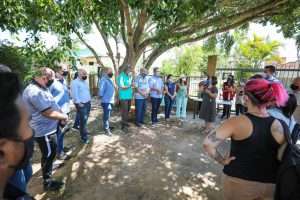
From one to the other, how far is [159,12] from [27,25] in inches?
85.5

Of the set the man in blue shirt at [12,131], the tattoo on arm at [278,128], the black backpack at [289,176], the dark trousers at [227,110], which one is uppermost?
the man in blue shirt at [12,131]

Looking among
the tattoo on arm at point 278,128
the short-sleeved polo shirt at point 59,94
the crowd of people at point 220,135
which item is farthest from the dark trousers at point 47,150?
the tattoo on arm at point 278,128

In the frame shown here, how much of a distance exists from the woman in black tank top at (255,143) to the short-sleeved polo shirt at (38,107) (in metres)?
2.26

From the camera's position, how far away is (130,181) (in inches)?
146

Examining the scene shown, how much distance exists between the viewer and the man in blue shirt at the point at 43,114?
2746mm

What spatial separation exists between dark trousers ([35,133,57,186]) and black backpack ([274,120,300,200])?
2912 mm

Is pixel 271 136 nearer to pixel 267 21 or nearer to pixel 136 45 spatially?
pixel 136 45

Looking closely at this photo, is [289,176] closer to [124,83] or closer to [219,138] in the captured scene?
[219,138]

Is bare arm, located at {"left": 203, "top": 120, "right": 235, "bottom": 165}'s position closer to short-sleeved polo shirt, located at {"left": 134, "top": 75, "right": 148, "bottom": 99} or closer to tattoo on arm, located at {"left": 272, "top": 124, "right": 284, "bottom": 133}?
tattoo on arm, located at {"left": 272, "top": 124, "right": 284, "bottom": 133}

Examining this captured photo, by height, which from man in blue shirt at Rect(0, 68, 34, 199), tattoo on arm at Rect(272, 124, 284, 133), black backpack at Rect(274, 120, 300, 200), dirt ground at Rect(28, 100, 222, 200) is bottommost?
dirt ground at Rect(28, 100, 222, 200)

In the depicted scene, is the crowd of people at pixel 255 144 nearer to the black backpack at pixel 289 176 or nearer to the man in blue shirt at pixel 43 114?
the black backpack at pixel 289 176

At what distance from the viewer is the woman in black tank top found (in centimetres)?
178

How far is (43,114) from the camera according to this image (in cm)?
283

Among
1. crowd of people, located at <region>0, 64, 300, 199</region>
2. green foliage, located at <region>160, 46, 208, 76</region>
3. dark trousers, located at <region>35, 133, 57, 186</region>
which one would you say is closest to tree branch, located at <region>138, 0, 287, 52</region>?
crowd of people, located at <region>0, 64, 300, 199</region>
